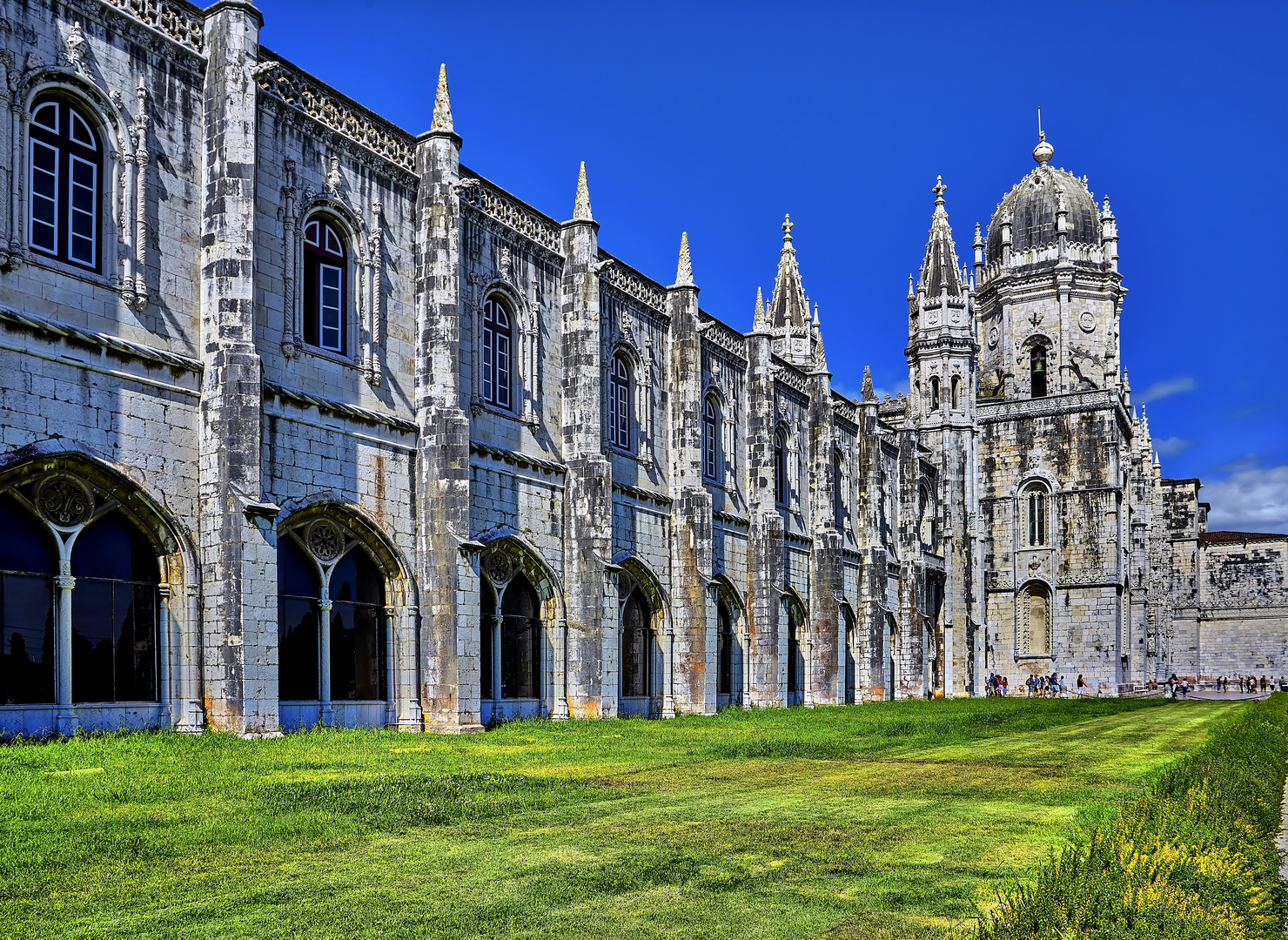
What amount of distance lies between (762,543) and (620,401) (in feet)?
26.7

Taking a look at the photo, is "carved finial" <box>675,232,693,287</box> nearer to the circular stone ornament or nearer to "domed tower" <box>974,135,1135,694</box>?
the circular stone ornament

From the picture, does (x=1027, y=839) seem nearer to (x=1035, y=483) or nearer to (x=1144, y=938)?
(x=1144, y=938)

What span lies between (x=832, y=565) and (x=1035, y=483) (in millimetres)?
22704

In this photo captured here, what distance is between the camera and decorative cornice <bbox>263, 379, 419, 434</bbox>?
59.6 feet

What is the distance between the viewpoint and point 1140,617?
6375cm

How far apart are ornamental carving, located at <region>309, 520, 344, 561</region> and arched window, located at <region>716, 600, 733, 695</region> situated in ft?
50.9

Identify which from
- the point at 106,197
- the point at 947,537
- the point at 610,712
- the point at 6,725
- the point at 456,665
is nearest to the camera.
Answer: the point at 6,725

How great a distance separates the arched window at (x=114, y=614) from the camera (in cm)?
1546

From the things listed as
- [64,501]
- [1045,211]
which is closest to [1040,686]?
[1045,211]

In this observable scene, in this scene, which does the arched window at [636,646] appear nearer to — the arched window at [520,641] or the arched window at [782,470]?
the arched window at [520,641]

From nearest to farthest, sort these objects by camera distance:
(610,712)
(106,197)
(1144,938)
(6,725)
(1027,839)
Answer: (1144,938) < (1027,839) < (6,725) < (106,197) < (610,712)

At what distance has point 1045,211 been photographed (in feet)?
202

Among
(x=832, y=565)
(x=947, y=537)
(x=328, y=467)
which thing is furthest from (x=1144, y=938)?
(x=947, y=537)

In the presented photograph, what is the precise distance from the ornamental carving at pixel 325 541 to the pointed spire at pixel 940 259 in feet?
142
